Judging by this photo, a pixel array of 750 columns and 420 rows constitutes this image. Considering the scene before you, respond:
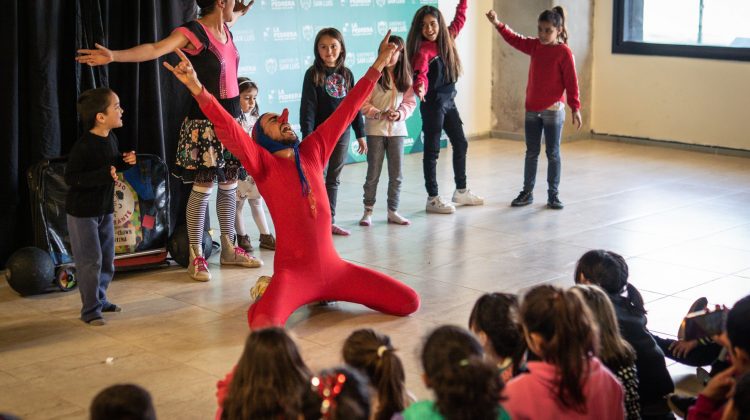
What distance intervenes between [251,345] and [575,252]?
12.6ft

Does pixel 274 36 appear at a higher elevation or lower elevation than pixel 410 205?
higher

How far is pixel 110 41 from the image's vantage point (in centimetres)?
588

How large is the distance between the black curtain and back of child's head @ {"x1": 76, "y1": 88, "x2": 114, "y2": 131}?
935mm

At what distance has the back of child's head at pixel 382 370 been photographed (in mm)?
2695

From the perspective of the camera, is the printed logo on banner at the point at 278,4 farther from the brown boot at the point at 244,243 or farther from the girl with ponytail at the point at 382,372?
the girl with ponytail at the point at 382,372

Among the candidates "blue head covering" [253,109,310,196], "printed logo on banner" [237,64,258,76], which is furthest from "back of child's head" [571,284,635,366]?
"printed logo on banner" [237,64,258,76]

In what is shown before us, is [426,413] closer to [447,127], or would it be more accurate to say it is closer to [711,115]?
[447,127]

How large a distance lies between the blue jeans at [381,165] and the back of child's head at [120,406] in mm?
4565

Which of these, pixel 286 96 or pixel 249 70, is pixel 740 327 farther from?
pixel 286 96

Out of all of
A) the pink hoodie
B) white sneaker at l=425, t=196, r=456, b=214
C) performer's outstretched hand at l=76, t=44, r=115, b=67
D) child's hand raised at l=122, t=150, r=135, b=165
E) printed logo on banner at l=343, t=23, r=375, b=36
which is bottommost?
white sneaker at l=425, t=196, r=456, b=214

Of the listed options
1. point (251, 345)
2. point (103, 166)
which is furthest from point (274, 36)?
point (251, 345)

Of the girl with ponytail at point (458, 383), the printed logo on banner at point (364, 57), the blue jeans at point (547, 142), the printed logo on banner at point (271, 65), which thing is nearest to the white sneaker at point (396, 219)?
the blue jeans at point (547, 142)

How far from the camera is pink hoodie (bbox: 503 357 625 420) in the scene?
108 inches

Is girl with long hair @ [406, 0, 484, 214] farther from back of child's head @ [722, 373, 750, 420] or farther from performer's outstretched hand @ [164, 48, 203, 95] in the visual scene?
back of child's head @ [722, 373, 750, 420]
